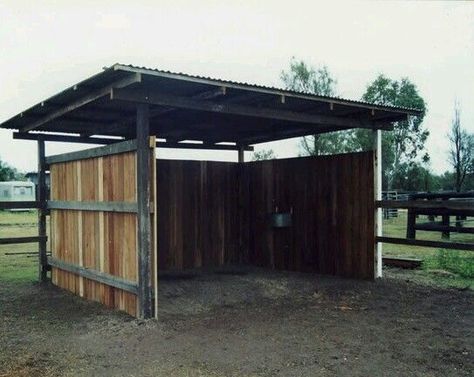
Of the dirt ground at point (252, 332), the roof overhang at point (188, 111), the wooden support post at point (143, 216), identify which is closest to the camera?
the dirt ground at point (252, 332)

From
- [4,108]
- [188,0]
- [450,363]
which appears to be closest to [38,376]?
[450,363]

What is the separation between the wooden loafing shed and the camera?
19.8ft

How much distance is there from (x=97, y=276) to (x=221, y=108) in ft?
10.3

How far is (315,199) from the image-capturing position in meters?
9.19

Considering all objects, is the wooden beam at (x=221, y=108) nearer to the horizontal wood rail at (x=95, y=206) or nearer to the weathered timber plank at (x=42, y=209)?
the horizontal wood rail at (x=95, y=206)

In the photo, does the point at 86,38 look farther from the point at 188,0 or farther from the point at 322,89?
the point at 322,89

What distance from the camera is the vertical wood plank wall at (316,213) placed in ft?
27.7

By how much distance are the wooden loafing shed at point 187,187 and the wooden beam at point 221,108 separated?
0.02m

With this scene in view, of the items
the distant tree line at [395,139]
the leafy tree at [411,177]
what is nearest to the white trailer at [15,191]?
the distant tree line at [395,139]

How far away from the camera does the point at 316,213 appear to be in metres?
9.18

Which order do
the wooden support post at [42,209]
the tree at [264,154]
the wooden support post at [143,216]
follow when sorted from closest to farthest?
the wooden support post at [143,216] → the wooden support post at [42,209] → the tree at [264,154]

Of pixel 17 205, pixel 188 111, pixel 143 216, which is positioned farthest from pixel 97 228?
pixel 188 111

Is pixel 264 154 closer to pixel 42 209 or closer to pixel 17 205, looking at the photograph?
pixel 42 209

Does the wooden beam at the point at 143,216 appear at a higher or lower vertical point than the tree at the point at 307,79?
lower
